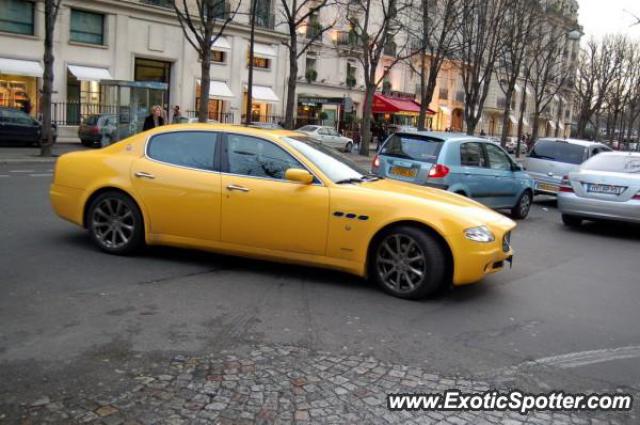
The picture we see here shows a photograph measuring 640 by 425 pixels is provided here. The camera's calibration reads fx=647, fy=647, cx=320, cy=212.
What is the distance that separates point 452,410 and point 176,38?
35587 millimetres

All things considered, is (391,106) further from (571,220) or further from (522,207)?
(571,220)

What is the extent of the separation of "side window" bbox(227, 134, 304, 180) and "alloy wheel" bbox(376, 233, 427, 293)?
1187 mm

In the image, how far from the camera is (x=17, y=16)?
3039 centimetres

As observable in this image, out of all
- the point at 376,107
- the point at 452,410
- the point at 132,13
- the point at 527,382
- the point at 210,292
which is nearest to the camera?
the point at 452,410

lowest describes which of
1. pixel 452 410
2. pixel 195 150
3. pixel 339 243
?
pixel 452 410

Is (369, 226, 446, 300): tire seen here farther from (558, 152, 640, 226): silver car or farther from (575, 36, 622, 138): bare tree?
(575, 36, 622, 138): bare tree

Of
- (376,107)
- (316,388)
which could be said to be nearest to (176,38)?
(376,107)

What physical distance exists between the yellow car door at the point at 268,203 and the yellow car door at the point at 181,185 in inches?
6.5

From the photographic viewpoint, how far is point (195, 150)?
6.74 m

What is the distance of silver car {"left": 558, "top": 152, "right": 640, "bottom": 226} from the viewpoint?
1081 centimetres

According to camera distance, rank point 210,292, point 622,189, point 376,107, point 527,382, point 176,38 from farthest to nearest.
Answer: point 376,107 → point 176,38 → point 622,189 → point 210,292 → point 527,382

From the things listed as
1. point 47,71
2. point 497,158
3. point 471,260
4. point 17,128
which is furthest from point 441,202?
point 17,128

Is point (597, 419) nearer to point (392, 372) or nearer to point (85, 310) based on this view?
point (392, 372)

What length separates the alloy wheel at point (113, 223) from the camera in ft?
22.4
